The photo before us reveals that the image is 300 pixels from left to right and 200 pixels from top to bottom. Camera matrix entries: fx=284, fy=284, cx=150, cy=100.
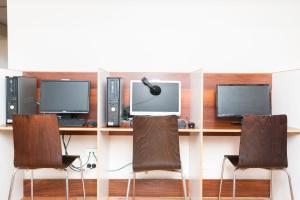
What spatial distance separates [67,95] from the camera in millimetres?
2705

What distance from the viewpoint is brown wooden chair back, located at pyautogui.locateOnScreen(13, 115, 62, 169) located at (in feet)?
7.04

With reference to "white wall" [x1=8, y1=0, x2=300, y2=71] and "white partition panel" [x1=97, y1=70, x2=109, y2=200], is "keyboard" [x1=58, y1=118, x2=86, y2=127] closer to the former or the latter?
"white partition panel" [x1=97, y1=70, x2=109, y2=200]

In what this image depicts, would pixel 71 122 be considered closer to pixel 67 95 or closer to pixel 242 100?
pixel 67 95

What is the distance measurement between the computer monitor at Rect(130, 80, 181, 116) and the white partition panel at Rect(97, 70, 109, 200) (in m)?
0.32

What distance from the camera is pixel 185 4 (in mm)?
2893

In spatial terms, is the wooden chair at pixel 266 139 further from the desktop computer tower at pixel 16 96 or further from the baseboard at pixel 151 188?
the desktop computer tower at pixel 16 96

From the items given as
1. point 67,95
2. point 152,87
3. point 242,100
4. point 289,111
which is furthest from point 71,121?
point 289,111

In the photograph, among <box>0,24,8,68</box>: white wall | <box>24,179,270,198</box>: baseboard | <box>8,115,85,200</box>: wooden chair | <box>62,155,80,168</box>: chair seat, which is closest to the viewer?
<box>8,115,85,200</box>: wooden chair

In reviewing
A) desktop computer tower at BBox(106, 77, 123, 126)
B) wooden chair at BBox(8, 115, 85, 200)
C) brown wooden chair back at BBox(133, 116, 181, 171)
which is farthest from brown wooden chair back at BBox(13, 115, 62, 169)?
brown wooden chair back at BBox(133, 116, 181, 171)

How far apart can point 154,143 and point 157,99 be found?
25.0 inches

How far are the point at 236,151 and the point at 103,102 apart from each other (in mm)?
1429

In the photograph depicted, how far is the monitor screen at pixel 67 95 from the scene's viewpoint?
2699mm

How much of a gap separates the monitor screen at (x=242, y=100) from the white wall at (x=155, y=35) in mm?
273

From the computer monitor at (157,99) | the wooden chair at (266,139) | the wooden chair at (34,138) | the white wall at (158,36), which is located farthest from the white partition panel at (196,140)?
the wooden chair at (34,138)
